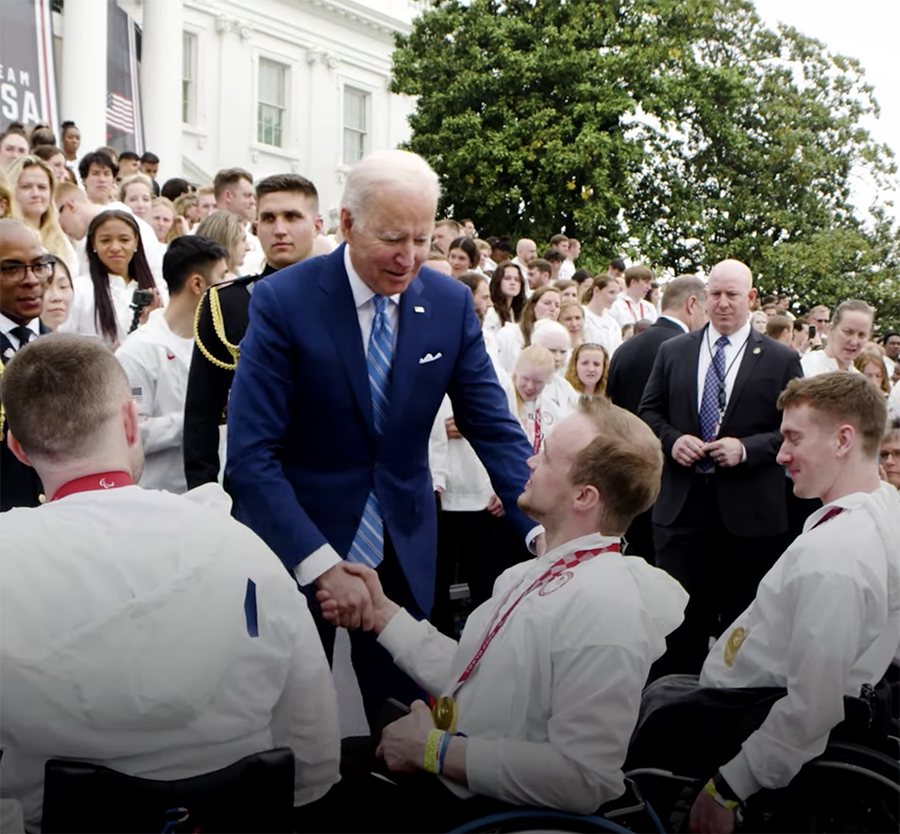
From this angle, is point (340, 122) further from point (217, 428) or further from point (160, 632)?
point (160, 632)

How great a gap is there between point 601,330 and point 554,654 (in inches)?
337

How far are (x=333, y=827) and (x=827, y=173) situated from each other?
101 ft

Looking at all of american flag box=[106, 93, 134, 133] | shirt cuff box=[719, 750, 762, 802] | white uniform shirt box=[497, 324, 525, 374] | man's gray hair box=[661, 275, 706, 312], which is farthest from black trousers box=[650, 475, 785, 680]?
american flag box=[106, 93, 134, 133]

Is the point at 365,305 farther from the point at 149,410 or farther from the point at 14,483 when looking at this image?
the point at 149,410

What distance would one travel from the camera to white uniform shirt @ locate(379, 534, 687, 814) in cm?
248

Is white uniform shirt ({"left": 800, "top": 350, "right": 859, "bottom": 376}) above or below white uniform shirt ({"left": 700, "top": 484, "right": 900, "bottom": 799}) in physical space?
above

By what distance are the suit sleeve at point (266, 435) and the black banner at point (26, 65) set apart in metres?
11.8

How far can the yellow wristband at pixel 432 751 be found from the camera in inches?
104

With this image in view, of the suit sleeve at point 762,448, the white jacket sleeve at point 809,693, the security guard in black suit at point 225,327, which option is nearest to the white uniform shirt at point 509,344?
the suit sleeve at point 762,448

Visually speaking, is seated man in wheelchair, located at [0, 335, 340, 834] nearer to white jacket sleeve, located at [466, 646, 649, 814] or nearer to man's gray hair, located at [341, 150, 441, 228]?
white jacket sleeve, located at [466, 646, 649, 814]

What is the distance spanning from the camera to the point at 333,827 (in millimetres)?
2824

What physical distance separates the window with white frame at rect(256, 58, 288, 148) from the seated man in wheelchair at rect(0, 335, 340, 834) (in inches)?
987

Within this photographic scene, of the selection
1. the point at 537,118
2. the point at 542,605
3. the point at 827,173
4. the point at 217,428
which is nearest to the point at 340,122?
the point at 537,118

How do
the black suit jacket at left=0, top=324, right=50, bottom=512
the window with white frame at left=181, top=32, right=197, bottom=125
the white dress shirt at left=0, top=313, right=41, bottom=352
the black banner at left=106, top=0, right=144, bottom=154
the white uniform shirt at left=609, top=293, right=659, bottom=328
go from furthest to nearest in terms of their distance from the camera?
the window with white frame at left=181, top=32, right=197, bottom=125 < the black banner at left=106, top=0, right=144, bottom=154 < the white uniform shirt at left=609, top=293, right=659, bottom=328 < the white dress shirt at left=0, top=313, right=41, bottom=352 < the black suit jacket at left=0, top=324, right=50, bottom=512
